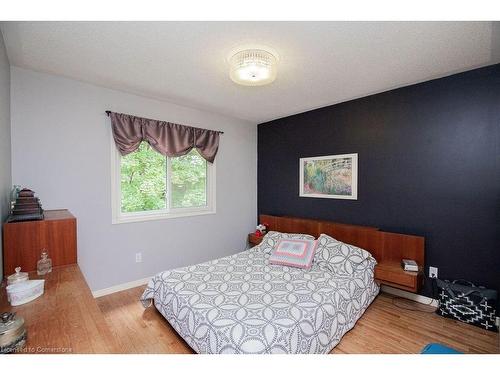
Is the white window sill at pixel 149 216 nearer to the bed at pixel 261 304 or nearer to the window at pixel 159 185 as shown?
the window at pixel 159 185

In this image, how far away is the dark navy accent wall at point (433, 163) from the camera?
7.13ft

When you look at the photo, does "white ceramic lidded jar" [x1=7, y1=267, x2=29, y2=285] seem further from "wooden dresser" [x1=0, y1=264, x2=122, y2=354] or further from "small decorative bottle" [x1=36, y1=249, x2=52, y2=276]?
"small decorative bottle" [x1=36, y1=249, x2=52, y2=276]

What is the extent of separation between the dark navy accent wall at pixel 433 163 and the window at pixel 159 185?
5.97 feet

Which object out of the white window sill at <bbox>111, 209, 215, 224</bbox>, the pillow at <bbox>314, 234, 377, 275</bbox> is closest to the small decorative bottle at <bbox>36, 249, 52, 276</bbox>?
the white window sill at <bbox>111, 209, 215, 224</bbox>

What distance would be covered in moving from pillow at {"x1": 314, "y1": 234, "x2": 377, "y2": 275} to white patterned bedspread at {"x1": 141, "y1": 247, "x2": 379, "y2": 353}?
0.06 meters

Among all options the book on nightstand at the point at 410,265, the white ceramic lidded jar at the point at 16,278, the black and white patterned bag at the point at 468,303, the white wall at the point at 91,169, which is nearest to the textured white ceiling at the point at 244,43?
the white wall at the point at 91,169

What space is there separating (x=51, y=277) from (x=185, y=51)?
78.2 inches

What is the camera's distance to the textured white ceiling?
1.60 meters

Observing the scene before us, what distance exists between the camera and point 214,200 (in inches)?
146

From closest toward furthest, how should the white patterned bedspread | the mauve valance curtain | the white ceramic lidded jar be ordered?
the white ceramic lidded jar
the white patterned bedspread
the mauve valance curtain

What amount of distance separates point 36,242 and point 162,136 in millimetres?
1804

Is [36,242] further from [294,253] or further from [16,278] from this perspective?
[294,253]

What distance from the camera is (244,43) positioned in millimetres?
1749
